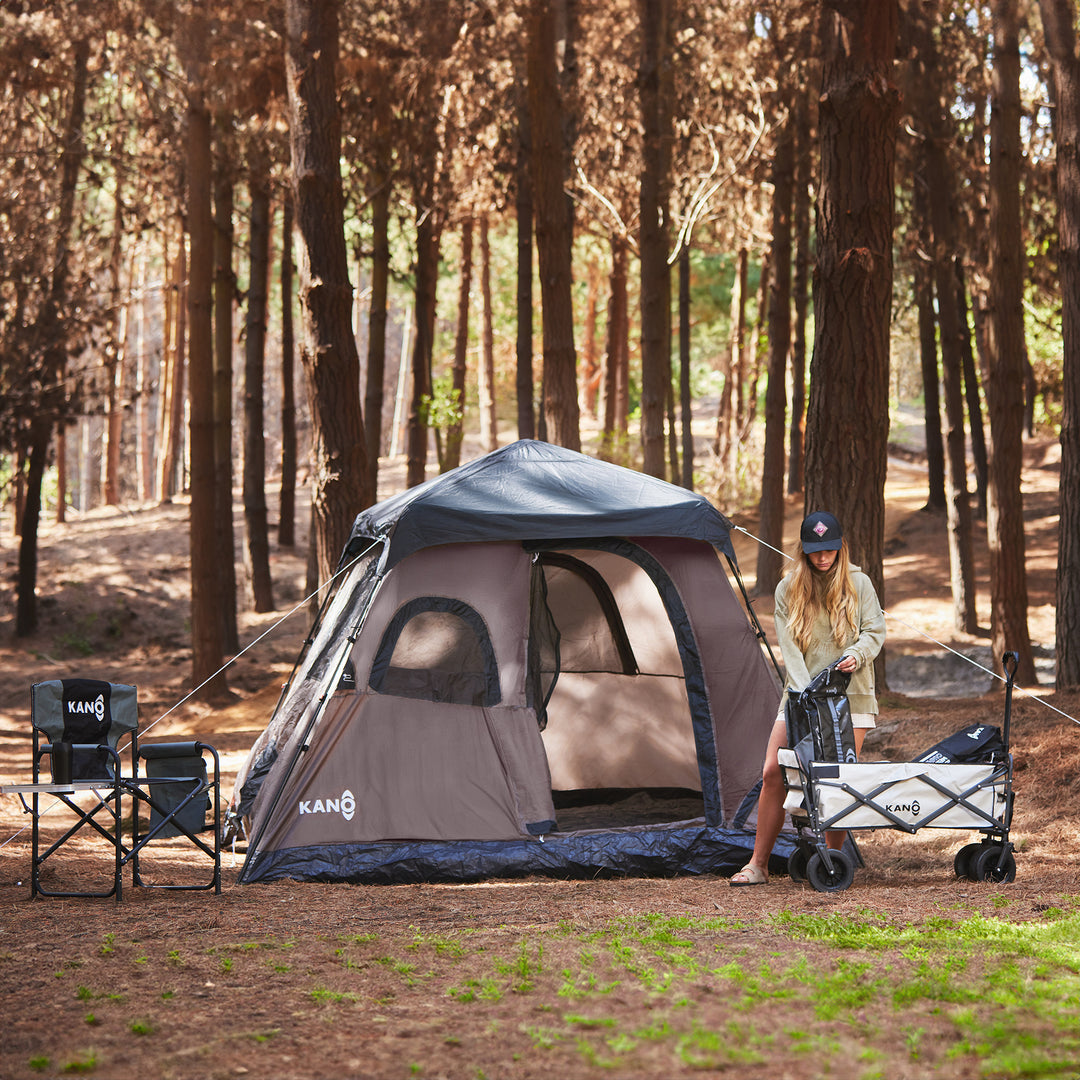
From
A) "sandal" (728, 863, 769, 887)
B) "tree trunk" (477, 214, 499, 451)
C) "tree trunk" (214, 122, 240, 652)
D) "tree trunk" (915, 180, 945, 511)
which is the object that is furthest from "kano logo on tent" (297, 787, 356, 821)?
"tree trunk" (477, 214, 499, 451)

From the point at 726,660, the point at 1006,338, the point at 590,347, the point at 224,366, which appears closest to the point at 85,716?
the point at 726,660

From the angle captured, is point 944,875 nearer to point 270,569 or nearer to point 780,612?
point 780,612

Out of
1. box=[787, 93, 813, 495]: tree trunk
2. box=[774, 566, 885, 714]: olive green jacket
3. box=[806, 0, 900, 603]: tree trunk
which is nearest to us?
box=[774, 566, 885, 714]: olive green jacket

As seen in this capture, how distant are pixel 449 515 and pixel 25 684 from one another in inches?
427

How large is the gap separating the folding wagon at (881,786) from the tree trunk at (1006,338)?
4.94 meters

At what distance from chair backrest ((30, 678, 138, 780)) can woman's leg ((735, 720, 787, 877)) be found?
116 inches

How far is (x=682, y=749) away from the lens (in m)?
8.08

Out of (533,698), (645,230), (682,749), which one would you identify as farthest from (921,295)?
(533,698)

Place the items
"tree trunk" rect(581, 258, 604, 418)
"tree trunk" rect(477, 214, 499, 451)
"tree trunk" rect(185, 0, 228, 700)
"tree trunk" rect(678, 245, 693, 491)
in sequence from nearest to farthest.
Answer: "tree trunk" rect(185, 0, 228, 700) < "tree trunk" rect(678, 245, 693, 491) < "tree trunk" rect(477, 214, 499, 451) < "tree trunk" rect(581, 258, 604, 418)

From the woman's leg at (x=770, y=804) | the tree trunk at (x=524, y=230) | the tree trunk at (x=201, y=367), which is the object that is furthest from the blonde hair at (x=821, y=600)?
the tree trunk at (x=524, y=230)

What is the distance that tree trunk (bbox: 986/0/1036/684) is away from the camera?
401 inches

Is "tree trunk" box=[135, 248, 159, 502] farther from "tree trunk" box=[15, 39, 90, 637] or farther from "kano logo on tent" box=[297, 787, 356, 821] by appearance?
"kano logo on tent" box=[297, 787, 356, 821]

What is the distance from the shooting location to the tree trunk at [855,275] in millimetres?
8453

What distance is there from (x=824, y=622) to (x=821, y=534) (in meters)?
0.40
